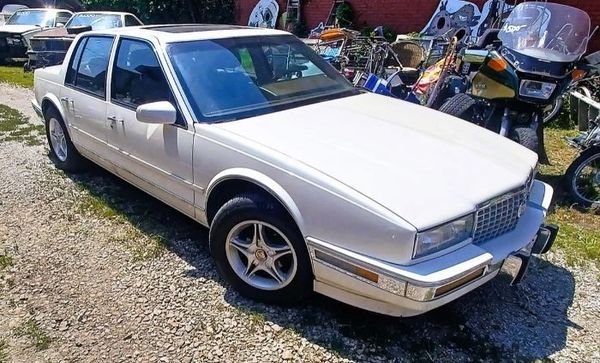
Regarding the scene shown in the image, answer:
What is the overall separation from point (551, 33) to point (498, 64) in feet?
1.93

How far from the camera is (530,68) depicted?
440 cm

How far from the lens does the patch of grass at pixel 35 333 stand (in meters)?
2.59

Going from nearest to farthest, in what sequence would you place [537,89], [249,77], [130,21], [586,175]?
[249,77] → [586,175] → [537,89] → [130,21]

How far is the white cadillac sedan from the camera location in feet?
7.36

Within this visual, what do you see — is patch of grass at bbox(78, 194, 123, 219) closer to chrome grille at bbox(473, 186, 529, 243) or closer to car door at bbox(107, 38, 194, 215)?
car door at bbox(107, 38, 194, 215)

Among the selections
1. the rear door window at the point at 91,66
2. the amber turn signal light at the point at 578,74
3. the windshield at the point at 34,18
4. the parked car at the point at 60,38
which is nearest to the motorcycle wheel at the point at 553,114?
the amber turn signal light at the point at 578,74

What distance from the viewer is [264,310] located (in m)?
2.82

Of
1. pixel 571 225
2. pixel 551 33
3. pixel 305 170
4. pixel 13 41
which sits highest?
pixel 551 33

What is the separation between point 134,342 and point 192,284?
1.88ft

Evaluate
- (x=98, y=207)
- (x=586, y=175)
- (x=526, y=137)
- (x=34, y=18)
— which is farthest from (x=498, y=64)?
(x=34, y=18)

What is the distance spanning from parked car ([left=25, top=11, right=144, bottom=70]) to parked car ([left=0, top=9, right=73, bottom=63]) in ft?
4.19

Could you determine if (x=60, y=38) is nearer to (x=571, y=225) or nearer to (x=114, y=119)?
(x=114, y=119)

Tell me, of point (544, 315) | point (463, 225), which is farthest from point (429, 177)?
point (544, 315)

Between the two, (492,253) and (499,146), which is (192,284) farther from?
(499,146)
